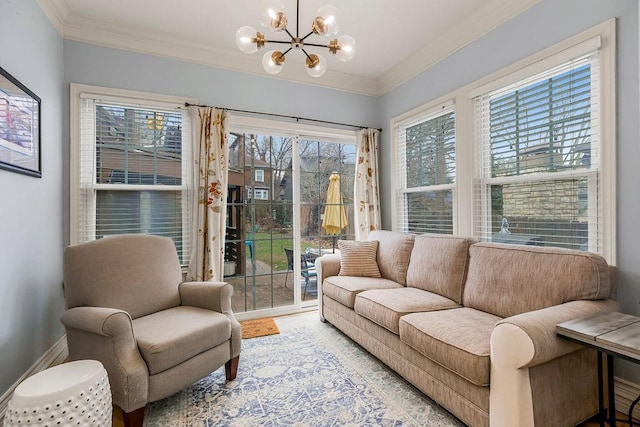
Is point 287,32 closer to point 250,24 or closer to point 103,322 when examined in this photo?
point 250,24

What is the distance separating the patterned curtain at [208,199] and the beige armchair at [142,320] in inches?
19.3

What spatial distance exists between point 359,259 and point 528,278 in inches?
60.7

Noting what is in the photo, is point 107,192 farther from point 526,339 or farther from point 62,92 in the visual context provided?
point 526,339

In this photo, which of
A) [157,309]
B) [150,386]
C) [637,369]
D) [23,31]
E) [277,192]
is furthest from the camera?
[277,192]

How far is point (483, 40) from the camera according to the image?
2.71 m

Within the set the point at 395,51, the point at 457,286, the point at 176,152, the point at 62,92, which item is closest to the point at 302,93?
the point at 395,51

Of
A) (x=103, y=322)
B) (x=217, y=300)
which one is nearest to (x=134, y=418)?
(x=103, y=322)

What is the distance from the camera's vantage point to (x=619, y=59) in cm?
189

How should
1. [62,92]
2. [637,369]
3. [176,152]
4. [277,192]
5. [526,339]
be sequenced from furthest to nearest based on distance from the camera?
[277,192] → [176,152] → [62,92] → [637,369] → [526,339]

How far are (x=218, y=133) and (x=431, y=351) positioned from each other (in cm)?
265

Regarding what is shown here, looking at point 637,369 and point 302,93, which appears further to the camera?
point 302,93

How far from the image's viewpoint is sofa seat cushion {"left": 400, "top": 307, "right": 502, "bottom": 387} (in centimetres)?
154

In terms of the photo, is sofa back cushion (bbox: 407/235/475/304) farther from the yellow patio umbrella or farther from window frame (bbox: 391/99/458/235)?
the yellow patio umbrella

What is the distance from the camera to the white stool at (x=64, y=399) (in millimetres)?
1280
